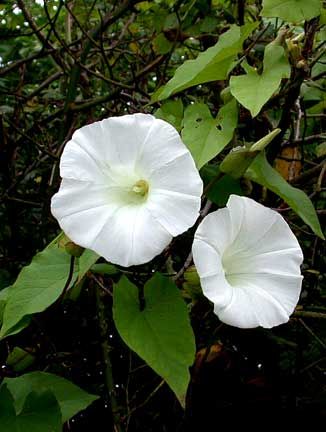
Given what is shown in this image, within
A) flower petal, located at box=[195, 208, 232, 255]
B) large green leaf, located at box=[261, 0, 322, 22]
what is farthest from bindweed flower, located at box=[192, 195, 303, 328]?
large green leaf, located at box=[261, 0, 322, 22]

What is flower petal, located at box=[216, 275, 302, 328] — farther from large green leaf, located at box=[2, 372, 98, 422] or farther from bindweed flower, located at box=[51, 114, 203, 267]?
large green leaf, located at box=[2, 372, 98, 422]

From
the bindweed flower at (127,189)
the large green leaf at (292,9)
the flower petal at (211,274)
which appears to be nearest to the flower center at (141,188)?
the bindweed flower at (127,189)

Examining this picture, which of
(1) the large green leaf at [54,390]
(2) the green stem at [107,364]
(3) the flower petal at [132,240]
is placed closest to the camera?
(3) the flower petal at [132,240]

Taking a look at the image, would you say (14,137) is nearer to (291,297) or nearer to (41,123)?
(41,123)

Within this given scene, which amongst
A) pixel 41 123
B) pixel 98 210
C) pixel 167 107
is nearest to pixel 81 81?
pixel 41 123

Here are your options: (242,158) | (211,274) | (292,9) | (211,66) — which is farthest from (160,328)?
(292,9)

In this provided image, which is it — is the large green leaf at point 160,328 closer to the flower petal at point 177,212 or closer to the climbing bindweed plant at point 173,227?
the climbing bindweed plant at point 173,227
